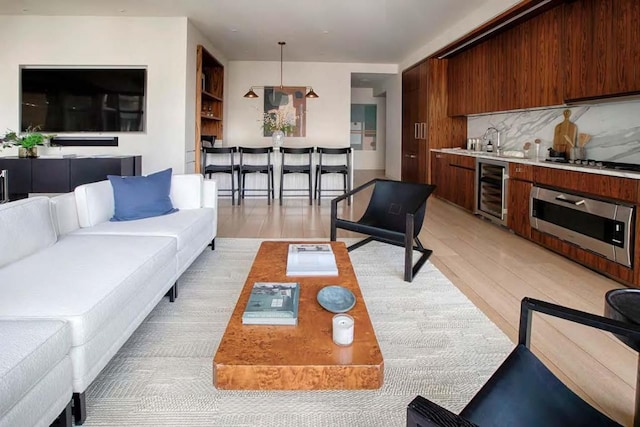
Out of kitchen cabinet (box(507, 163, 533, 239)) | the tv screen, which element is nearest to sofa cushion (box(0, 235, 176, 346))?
kitchen cabinet (box(507, 163, 533, 239))

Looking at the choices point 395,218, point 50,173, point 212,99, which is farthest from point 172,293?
point 212,99

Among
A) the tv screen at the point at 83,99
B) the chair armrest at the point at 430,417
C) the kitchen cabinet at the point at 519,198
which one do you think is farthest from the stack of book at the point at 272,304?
the tv screen at the point at 83,99

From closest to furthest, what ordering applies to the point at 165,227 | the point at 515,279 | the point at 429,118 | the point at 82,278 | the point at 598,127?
the point at 82,278 → the point at 165,227 → the point at 515,279 → the point at 598,127 → the point at 429,118

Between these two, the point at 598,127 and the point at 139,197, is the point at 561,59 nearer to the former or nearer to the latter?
the point at 598,127

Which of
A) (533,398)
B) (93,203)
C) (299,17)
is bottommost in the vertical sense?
(533,398)

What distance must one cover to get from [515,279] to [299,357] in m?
2.50

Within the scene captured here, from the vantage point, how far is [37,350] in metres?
1.38

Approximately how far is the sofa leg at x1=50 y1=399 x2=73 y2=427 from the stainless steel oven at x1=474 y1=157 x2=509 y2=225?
4.68 metres

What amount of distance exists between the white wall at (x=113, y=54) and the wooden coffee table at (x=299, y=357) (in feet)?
18.1

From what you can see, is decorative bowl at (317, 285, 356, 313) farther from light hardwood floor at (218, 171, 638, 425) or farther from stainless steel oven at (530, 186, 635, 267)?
stainless steel oven at (530, 186, 635, 267)

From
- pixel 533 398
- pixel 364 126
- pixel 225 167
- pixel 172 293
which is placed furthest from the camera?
pixel 364 126

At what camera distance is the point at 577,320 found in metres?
1.24

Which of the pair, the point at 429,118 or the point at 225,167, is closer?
the point at 225,167

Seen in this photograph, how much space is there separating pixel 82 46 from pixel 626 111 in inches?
265
